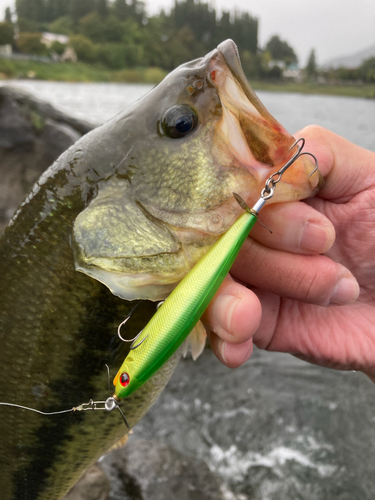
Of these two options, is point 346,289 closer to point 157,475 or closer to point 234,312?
point 234,312

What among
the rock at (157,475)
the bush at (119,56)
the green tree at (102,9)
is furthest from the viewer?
the green tree at (102,9)

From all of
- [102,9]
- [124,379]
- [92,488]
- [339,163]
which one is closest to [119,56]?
[102,9]

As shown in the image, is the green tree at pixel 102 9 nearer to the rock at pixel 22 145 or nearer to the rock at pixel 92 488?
the rock at pixel 22 145

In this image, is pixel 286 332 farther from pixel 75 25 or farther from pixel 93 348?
pixel 75 25

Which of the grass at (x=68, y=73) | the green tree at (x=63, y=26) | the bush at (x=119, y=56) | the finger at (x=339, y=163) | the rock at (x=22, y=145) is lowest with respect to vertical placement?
the rock at (x=22, y=145)

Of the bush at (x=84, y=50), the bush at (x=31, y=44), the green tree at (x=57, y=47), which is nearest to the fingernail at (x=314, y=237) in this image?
the bush at (x=84, y=50)

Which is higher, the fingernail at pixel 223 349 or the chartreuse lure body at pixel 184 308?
the chartreuse lure body at pixel 184 308

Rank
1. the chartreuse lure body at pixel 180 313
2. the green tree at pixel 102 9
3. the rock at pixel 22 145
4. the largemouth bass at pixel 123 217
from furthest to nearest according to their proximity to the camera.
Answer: the green tree at pixel 102 9 < the rock at pixel 22 145 < the largemouth bass at pixel 123 217 < the chartreuse lure body at pixel 180 313

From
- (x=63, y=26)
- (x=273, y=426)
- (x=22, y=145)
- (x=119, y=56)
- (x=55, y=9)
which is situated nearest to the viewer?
(x=273, y=426)

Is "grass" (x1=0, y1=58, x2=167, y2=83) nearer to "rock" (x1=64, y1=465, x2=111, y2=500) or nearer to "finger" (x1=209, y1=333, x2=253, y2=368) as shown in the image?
"rock" (x1=64, y1=465, x2=111, y2=500)
